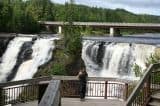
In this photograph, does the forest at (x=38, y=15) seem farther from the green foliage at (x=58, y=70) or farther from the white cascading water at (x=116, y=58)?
the green foliage at (x=58, y=70)

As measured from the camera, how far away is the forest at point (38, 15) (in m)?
68.1

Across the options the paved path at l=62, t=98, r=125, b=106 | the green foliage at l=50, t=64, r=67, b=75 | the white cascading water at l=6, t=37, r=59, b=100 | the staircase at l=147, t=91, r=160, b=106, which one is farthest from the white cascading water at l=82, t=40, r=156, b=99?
the staircase at l=147, t=91, r=160, b=106

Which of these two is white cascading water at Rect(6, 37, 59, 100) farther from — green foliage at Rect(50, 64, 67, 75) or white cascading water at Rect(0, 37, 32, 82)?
green foliage at Rect(50, 64, 67, 75)

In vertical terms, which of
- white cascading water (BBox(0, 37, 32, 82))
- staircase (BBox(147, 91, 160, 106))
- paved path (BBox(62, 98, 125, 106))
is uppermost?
staircase (BBox(147, 91, 160, 106))

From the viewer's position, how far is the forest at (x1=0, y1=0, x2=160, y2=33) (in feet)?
223

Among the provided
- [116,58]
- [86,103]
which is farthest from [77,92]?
[116,58]

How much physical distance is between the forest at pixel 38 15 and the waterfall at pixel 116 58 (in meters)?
13.4

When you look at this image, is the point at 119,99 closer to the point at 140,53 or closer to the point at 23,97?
the point at 23,97

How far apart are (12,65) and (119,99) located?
72.5 ft

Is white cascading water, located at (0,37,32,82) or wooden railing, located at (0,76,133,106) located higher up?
wooden railing, located at (0,76,133,106)

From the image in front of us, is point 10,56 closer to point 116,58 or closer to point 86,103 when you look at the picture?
point 116,58

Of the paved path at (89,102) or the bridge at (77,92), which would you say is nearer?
the bridge at (77,92)

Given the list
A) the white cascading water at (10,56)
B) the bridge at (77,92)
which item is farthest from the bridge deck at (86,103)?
the white cascading water at (10,56)

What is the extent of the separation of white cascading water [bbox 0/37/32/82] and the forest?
32.7ft
